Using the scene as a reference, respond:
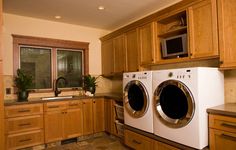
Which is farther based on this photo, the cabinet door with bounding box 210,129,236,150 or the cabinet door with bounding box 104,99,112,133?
the cabinet door with bounding box 104,99,112,133

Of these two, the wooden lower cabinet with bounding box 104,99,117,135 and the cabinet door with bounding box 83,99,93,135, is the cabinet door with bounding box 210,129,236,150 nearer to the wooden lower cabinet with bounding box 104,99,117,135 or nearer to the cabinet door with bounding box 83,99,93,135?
the wooden lower cabinet with bounding box 104,99,117,135

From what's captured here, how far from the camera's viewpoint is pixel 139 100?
8.80 feet

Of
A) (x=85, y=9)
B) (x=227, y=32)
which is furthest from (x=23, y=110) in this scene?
(x=227, y=32)

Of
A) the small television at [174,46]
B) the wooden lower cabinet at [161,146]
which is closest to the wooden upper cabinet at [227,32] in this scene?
the small television at [174,46]

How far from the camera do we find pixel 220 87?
2184mm

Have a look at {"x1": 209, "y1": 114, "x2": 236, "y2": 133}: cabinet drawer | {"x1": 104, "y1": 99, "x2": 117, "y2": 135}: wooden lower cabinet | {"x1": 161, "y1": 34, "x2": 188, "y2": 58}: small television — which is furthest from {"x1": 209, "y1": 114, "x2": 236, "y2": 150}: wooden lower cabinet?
{"x1": 104, "y1": 99, "x2": 117, "y2": 135}: wooden lower cabinet

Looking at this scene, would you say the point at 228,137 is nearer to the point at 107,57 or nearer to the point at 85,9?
the point at 85,9

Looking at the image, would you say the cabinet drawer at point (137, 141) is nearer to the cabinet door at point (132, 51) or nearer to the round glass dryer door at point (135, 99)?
the round glass dryer door at point (135, 99)

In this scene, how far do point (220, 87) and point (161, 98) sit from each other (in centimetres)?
75

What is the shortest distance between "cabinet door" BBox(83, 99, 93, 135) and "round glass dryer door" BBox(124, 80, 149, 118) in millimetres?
1026

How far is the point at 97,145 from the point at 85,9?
2.54m

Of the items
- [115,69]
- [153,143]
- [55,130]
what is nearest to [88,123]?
[55,130]

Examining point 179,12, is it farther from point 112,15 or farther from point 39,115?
point 39,115

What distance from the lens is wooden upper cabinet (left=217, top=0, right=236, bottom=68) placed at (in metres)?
1.98
